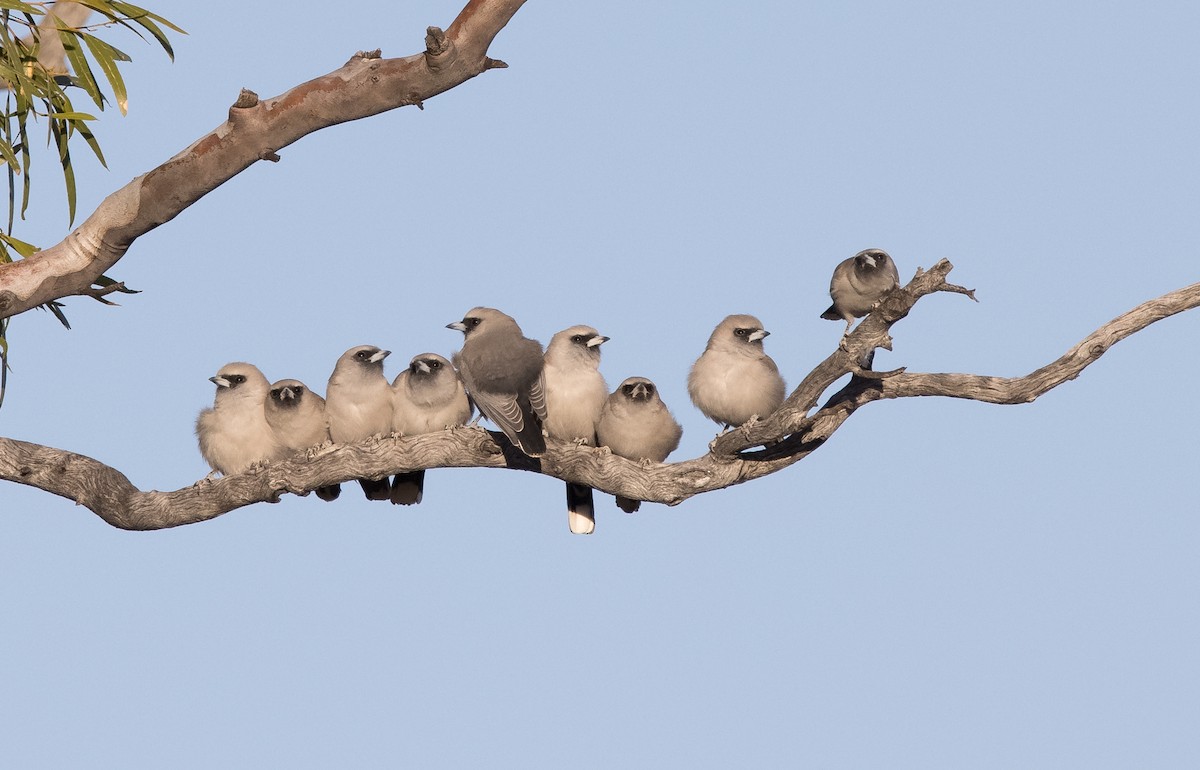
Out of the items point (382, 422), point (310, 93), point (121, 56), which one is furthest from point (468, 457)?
point (121, 56)

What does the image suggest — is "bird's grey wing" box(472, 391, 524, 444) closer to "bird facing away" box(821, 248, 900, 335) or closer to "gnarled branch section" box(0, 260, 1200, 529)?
"gnarled branch section" box(0, 260, 1200, 529)

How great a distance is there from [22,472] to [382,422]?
2.58m

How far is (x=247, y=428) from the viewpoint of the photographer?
10.5m

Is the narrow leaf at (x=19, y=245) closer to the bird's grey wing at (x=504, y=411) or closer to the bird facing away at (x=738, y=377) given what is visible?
the bird's grey wing at (x=504, y=411)

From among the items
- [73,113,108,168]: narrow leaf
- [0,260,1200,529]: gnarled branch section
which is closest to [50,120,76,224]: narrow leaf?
[73,113,108,168]: narrow leaf

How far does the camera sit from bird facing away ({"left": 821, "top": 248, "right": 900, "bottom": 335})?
1023 cm

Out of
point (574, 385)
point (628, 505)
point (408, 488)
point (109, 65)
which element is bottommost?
point (628, 505)

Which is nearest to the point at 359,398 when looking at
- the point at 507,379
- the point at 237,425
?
the point at 237,425

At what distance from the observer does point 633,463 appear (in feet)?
32.6

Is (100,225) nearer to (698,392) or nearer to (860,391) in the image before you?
(698,392)

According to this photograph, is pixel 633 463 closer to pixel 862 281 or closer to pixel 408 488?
pixel 408 488

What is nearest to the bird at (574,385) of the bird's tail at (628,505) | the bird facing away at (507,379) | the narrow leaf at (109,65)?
the bird facing away at (507,379)

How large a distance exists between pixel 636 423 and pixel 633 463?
470 millimetres

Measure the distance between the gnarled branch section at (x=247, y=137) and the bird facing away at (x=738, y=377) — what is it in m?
2.56
